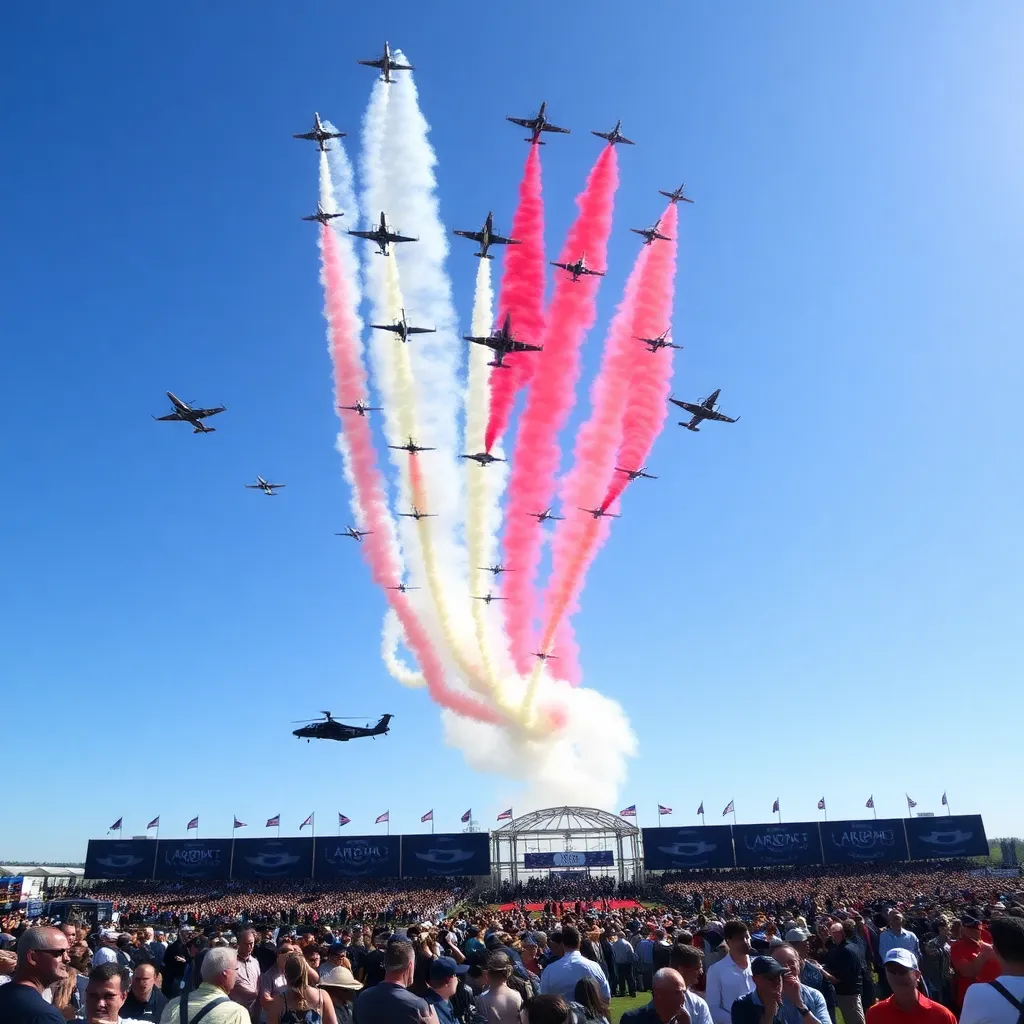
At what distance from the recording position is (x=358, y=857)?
76.4m

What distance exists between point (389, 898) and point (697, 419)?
44.9m

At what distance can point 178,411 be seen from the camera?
48.5 meters

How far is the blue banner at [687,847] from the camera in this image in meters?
74.9

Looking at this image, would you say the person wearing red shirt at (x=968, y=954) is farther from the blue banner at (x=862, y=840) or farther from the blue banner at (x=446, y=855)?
the blue banner at (x=862, y=840)

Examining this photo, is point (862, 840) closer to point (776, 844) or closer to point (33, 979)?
point (776, 844)

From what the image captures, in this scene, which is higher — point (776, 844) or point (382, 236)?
point (382, 236)

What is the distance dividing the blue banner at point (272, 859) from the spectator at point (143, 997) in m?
68.5

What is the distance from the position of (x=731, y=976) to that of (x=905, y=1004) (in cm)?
318

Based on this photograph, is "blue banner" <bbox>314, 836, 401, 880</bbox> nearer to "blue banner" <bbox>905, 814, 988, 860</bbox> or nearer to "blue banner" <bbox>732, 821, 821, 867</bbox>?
"blue banner" <bbox>732, 821, 821, 867</bbox>

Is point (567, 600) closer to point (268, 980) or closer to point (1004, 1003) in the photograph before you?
point (268, 980)

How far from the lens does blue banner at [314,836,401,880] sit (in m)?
75.8

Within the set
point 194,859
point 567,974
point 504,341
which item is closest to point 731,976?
point 567,974

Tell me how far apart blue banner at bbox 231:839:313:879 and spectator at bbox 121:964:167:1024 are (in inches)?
2699

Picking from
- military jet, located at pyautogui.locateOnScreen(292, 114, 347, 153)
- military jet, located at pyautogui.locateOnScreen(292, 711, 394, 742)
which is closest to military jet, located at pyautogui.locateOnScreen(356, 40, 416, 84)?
military jet, located at pyautogui.locateOnScreen(292, 114, 347, 153)
